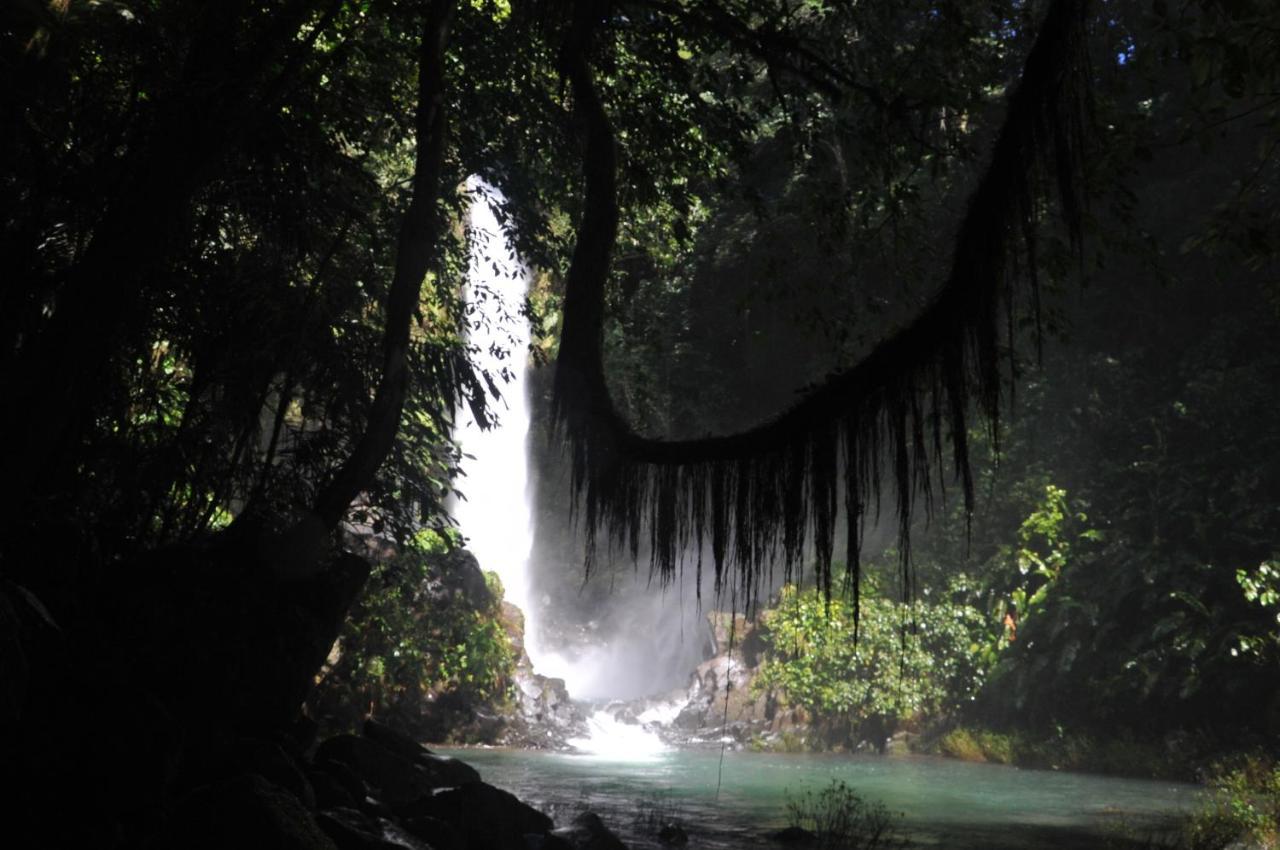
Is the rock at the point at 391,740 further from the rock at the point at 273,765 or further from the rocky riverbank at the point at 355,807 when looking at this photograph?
the rock at the point at 273,765

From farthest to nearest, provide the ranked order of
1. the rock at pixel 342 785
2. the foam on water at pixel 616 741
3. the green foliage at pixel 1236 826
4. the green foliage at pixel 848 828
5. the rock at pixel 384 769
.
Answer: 1. the foam on water at pixel 616 741
2. the green foliage at pixel 848 828
3. the rock at pixel 384 769
4. the green foliage at pixel 1236 826
5. the rock at pixel 342 785

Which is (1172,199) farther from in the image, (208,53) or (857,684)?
(208,53)

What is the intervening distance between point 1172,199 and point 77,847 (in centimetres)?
2510

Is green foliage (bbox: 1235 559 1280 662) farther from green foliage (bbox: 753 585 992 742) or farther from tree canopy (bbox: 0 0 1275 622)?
tree canopy (bbox: 0 0 1275 622)

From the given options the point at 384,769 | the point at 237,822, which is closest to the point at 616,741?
the point at 384,769

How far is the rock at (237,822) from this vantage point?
5203 millimetres

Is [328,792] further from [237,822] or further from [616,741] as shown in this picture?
[616,741]

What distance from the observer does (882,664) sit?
24984 millimetres

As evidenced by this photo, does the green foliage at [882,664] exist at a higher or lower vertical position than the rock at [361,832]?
higher

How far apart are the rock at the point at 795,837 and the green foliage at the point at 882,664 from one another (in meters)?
12.6

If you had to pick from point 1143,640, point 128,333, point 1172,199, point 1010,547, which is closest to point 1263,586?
point 1143,640

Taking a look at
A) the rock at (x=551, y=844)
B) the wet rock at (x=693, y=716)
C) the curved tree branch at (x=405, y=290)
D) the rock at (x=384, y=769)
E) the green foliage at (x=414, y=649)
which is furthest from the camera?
the wet rock at (x=693, y=716)

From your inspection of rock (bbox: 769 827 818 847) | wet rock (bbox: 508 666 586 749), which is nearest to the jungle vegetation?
rock (bbox: 769 827 818 847)

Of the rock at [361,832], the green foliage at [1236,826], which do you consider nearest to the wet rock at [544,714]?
the green foliage at [1236,826]
